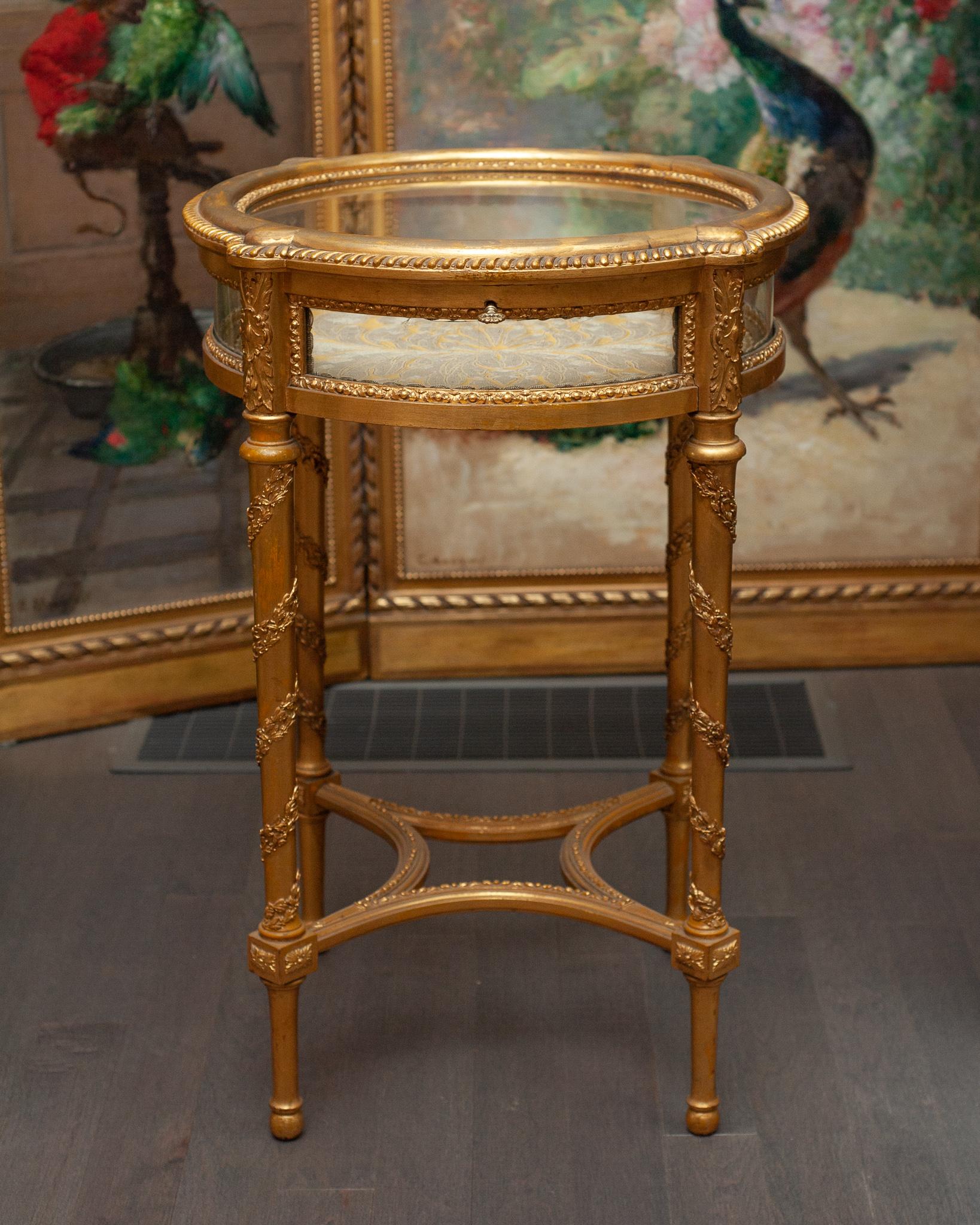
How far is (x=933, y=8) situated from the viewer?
3516 mm

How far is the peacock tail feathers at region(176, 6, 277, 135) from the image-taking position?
3.37 m

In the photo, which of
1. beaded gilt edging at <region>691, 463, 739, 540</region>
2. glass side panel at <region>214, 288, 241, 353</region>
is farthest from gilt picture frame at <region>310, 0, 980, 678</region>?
beaded gilt edging at <region>691, 463, 739, 540</region>

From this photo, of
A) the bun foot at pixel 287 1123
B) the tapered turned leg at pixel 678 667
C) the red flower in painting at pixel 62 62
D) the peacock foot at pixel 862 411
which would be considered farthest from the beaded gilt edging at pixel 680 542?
the red flower in painting at pixel 62 62

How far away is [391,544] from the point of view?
3781mm

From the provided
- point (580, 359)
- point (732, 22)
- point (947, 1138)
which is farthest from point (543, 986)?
point (732, 22)

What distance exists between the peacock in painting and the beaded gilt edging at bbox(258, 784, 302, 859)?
68.5 inches

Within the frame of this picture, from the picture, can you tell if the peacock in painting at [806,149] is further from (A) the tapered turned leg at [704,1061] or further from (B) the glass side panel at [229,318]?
(A) the tapered turned leg at [704,1061]

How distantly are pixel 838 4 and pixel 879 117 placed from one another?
0.23m

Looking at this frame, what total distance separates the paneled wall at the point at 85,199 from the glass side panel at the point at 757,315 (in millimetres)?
1456

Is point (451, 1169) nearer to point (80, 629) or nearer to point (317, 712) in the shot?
point (317, 712)

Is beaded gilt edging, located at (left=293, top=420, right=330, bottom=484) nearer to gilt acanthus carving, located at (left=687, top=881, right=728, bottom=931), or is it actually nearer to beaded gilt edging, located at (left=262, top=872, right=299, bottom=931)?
beaded gilt edging, located at (left=262, top=872, right=299, bottom=931)

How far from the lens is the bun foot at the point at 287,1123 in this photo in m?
2.46

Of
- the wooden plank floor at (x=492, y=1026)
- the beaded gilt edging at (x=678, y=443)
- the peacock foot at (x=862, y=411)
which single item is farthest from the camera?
the peacock foot at (x=862, y=411)

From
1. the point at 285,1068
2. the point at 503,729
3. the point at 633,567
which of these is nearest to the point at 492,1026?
the point at 285,1068
